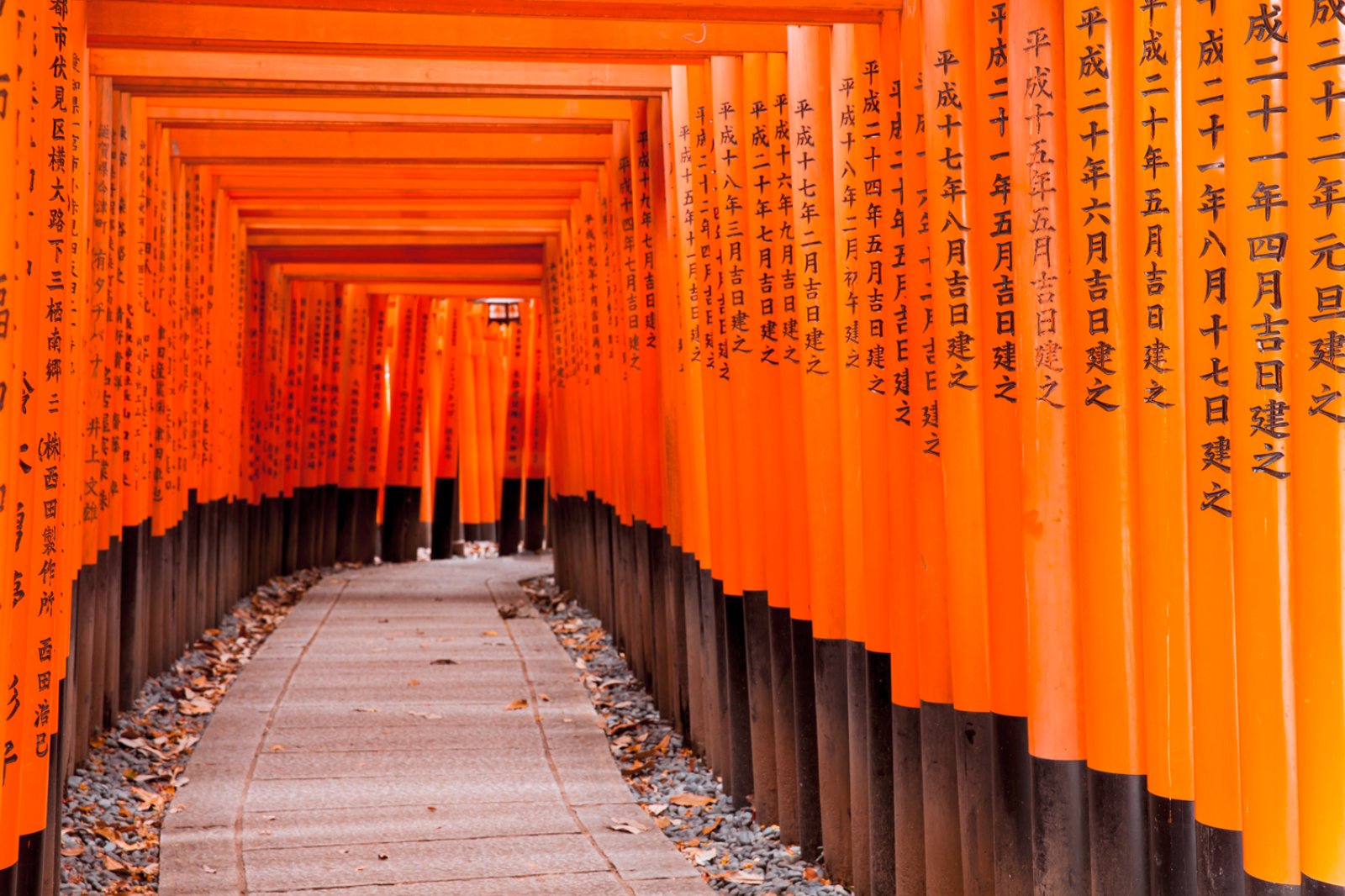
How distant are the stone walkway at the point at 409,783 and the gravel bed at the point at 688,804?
12cm

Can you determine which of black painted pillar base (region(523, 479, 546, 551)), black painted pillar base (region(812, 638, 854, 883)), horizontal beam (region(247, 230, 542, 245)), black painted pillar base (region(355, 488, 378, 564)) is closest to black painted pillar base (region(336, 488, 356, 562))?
black painted pillar base (region(355, 488, 378, 564))

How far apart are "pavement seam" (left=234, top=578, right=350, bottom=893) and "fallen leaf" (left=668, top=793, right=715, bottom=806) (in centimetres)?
171

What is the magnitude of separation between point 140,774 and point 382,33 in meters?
3.47

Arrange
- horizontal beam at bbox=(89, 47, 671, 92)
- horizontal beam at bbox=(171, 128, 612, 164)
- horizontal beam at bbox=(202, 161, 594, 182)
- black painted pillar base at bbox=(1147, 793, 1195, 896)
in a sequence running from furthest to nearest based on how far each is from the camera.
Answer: horizontal beam at bbox=(202, 161, 594, 182) < horizontal beam at bbox=(171, 128, 612, 164) < horizontal beam at bbox=(89, 47, 671, 92) < black painted pillar base at bbox=(1147, 793, 1195, 896)

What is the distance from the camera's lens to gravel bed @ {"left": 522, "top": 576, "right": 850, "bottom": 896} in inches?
187

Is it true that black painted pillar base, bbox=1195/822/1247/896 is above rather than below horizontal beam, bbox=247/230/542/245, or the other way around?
below

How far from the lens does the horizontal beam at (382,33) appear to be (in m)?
4.86

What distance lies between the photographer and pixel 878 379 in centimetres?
420

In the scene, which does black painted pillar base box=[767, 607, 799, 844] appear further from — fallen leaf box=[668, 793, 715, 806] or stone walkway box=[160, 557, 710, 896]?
fallen leaf box=[668, 793, 715, 806]

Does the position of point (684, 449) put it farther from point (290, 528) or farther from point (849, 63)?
point (290, 528)

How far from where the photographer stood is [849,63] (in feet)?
14.0

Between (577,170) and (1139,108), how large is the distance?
6.73 m

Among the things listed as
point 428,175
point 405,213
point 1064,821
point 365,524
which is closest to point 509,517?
point 365,524

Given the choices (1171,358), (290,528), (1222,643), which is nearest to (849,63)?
(1171,358)
